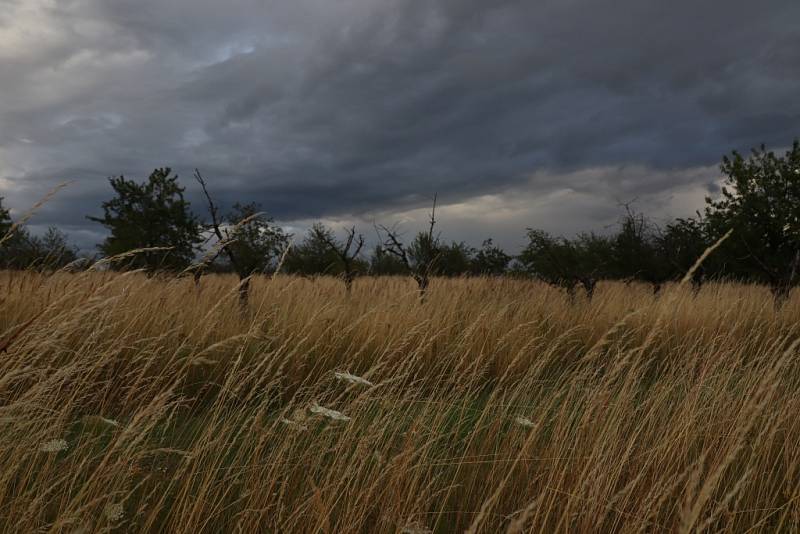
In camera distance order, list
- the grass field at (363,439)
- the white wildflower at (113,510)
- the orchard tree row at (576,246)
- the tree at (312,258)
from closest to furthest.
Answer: the white wildflower at (113,510), the grass field at (363,439), the orchard tree row at (576,246), the tree at (312,258)

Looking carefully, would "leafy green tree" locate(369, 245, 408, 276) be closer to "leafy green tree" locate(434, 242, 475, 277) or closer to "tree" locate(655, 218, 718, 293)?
"leafy green tree" locate(434, 242, 475, 277)

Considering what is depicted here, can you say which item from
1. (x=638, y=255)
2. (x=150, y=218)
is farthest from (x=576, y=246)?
(x=150, y=218)

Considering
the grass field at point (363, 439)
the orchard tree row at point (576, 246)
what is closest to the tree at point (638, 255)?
the orchard tree row at point (576, 246)

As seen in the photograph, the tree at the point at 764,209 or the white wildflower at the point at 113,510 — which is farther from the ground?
the tree at the point at 764,209

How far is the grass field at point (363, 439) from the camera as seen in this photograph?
2.34 m

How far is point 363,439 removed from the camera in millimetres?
2568

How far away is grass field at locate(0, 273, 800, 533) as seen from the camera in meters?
2.34

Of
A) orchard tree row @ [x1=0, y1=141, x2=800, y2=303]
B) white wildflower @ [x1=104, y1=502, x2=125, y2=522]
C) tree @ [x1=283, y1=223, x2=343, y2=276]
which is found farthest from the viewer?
tree @ [x1=283, y1=223, x2=343, y2=276]

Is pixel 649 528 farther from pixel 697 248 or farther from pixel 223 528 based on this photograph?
pixel 697 248

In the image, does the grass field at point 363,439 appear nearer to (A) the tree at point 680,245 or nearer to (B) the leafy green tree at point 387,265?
(A) the tree at point 680,245

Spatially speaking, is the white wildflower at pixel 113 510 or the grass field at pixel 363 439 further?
the grass field at pixel 363 439

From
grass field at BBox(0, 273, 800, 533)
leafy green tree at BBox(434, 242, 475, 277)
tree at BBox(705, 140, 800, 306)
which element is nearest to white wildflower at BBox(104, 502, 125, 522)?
grass field at BBox(0, 273, 800, 533)

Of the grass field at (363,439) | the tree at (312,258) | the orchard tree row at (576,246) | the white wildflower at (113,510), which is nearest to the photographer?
the white wildflower at (113,510)

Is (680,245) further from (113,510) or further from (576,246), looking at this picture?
(113,510)
